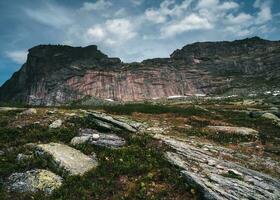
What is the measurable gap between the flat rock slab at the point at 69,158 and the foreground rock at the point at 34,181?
0.92 m

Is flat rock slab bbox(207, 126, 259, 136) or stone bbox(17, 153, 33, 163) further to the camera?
flat rock slab bbox(207, 126, 259, 136)

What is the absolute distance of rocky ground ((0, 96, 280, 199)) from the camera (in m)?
15.9

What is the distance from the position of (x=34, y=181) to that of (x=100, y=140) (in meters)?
6.15

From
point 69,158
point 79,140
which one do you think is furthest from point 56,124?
point 69,158

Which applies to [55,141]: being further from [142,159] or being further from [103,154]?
[142,159]

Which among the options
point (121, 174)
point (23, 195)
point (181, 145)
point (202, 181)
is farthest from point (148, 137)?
point (23, 195)

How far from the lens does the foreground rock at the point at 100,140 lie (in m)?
21.4

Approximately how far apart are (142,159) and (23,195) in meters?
6.48

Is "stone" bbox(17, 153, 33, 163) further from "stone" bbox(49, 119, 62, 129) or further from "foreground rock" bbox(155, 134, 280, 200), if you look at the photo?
"foreground rock" bbox(155, 134, 280, 200)

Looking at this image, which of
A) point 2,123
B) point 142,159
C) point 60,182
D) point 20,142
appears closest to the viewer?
point 60,182

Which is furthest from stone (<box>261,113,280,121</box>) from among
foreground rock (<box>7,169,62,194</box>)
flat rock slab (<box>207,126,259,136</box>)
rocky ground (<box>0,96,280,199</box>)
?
foreground rock (<box>7,169,62,194</box>)

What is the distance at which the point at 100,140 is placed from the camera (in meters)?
21.9

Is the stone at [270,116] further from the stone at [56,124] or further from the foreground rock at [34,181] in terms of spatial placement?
the foreground rock at [34,181]

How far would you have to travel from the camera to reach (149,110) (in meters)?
40.7
